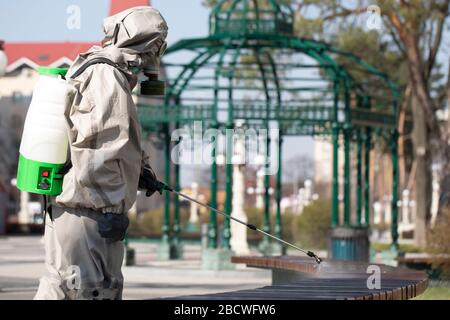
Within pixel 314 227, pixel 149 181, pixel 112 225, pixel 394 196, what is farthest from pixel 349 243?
pixel 112 225

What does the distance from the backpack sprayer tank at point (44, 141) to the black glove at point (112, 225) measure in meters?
0.28

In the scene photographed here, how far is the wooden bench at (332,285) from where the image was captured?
7.40 m

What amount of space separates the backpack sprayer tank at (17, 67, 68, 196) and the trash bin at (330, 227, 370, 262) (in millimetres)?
17180

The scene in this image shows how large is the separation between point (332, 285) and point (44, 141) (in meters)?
2.58

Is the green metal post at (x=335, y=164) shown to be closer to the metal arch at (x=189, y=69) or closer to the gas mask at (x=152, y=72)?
the metal arch at (x=189, y=69)

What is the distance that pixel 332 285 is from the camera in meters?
8.42

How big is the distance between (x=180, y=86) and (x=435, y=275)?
8.15 m

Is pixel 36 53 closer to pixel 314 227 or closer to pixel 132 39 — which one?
pixel 314 227

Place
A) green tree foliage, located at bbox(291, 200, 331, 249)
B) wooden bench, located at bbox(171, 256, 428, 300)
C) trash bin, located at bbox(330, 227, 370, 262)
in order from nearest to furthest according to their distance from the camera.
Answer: wooden bench, located at bbox(171, 256, 428, 300) < trash bin, located at bbox(330, 227, 370, 262) < green tree foliage, located at bbox(291, 200, 331, 249)

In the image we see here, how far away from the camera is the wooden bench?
7.40 m

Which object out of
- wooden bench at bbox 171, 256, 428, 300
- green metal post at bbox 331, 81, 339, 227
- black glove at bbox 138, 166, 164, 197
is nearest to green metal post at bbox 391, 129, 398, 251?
green metal post at bbox 331, 81, 339, 227

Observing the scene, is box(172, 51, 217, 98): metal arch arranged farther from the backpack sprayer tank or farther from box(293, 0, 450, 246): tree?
the backpack sprayer tank

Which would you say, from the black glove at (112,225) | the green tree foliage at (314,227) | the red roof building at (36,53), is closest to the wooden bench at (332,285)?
the black glove at (112,225)

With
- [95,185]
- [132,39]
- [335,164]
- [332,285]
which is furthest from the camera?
[335,164]
